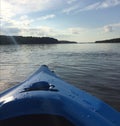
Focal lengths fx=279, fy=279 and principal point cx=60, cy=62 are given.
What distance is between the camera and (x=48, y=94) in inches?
126

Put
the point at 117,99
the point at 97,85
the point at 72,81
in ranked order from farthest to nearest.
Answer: the point at 72,81 < the point at 97,85 < the point at 117,99

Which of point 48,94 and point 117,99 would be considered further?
point 117,99

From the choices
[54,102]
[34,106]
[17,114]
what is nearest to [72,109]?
[54,102]

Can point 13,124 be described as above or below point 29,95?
below

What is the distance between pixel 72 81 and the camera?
1449cm

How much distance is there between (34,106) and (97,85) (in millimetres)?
10259

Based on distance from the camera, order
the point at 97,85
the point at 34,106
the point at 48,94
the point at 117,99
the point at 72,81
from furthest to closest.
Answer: the point at 72,81
the point at 97,85
the point at 117,99
the point at 48,94
the point at 34,106

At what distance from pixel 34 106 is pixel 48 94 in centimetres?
26

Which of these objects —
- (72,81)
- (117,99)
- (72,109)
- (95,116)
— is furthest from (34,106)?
(72,81)

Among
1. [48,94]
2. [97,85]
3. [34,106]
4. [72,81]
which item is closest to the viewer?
Answer: [34,106]

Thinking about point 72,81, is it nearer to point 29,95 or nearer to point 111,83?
point 111,83

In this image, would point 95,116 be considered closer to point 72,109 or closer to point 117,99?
point 72,109

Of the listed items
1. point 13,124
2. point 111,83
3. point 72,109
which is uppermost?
point 72,109

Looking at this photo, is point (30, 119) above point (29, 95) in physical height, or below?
below
